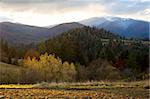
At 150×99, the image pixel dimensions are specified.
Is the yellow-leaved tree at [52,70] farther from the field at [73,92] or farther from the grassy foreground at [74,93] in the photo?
the grassy foreground at [74,93]

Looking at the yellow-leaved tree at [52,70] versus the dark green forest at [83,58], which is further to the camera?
the dark green forest at [83,58]

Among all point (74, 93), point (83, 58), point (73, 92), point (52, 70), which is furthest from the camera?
point (83, 58)

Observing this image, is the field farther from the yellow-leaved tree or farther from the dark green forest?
the dark green forest

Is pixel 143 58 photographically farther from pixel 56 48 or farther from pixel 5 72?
pixel 5 72

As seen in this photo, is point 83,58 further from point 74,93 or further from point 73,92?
point 74,93

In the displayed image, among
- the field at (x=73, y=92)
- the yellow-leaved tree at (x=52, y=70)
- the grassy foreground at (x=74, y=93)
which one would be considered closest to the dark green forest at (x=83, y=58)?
the yellow-leaved tree at (x=52, y=70)

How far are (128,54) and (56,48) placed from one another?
81.8ft

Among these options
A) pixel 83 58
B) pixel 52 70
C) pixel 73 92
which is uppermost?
pixel 73 92

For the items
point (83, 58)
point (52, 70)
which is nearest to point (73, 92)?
point (52, 70)

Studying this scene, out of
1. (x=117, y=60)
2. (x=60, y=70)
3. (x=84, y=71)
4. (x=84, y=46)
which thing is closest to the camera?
(x=60, y=70)

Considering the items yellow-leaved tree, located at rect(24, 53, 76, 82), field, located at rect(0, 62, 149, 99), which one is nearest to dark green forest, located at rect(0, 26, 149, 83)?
yellow-leaved tree, located at rect(24, 53, 76, 82)

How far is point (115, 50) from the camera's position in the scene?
128 meters

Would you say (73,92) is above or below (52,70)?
above

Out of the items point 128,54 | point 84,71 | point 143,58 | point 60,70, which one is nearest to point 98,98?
point 60,70
